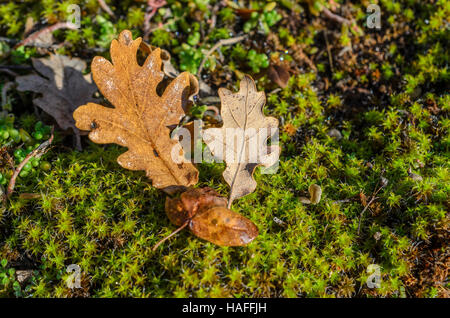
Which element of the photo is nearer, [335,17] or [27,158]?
[27,158]

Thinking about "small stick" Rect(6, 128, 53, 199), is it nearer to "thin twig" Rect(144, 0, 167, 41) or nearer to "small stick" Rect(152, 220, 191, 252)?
"small stick" Rect(152, 220, 191, 252)

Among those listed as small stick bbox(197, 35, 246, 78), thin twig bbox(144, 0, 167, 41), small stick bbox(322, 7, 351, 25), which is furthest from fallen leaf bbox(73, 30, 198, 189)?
small stick bbox(322, 7, 351, 25)

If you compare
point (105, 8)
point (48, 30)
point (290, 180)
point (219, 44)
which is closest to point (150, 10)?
point (105, 8)

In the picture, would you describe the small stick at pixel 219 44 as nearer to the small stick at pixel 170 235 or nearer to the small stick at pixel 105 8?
the small stick at pixel 105 8

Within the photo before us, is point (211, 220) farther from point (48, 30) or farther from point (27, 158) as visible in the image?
point (48, 30)

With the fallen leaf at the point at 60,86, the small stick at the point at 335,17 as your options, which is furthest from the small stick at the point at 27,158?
the small stick at the point at 335,17
